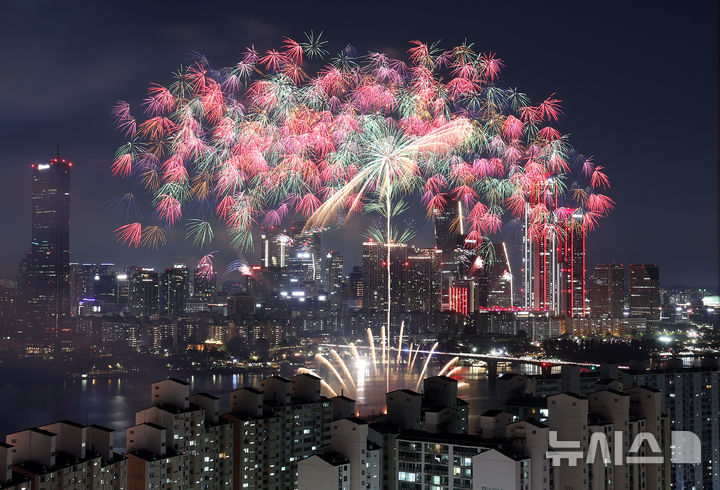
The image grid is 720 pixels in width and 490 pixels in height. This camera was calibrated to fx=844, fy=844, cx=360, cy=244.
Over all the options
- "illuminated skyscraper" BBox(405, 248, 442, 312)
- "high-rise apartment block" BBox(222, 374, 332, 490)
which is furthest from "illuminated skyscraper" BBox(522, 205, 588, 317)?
"high-rise apartment block" BBox(222, 374, 332, 490)

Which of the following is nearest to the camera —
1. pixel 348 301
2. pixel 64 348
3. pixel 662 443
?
pixel 662 443

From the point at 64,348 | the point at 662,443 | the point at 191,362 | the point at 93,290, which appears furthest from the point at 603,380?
the point at 93,290

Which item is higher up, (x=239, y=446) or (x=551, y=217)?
(x=551, y=217)

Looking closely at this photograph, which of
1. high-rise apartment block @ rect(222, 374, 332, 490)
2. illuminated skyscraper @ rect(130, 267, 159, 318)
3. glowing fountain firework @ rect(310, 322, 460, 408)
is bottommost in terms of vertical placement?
glowing fountain firework @ rect(310, 322, 460, 408)

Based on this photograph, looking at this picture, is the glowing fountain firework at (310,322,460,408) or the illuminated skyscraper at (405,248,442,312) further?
the illuminated skyscraper at (405,248,442,312)

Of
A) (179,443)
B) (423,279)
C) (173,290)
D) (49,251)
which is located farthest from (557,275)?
(179,443)

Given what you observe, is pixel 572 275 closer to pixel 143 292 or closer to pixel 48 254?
pixel 143 292

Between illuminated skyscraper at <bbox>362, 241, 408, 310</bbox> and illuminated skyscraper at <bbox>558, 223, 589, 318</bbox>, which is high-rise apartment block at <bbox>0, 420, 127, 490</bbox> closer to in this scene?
illuminated skyscraper at <bbox>362, 241, 408, 310</bbox>

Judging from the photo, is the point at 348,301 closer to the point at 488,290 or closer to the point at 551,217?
the point at 488,290
